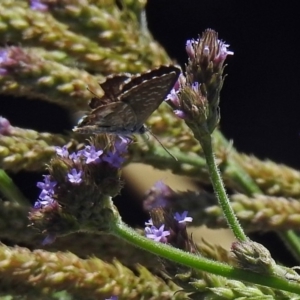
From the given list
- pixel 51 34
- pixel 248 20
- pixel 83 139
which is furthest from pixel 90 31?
pixel 248 20

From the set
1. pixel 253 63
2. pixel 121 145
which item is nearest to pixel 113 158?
pixel 121 145

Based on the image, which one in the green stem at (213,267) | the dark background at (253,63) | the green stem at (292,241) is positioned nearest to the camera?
the green stem at (213,267)

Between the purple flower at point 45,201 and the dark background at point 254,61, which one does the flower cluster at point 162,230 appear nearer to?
the purple flower at point 45,201

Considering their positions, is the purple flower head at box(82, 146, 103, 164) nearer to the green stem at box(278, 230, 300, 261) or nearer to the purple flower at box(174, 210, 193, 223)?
the purple flower at box(174, 210, 193, 223)

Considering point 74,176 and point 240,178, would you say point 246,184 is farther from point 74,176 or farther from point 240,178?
point 74,176

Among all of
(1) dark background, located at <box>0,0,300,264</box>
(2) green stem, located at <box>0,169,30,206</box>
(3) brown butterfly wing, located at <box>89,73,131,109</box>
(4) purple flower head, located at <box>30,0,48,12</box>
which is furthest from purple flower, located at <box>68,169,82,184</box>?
(1) dark background, located at <box>0,0,300,264</box>

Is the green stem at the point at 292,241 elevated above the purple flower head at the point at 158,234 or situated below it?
above

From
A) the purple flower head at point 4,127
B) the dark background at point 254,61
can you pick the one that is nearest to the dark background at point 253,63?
the dark background at point 254,61
